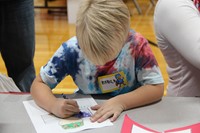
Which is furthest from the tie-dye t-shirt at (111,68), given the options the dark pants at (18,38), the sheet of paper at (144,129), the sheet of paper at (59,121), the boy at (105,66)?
the dark pants at (18,38)

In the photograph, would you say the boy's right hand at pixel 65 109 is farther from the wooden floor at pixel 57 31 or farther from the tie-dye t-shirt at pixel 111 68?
the wooden floor at pixel 57 31

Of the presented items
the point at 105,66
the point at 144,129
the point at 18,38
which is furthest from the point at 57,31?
the point at 144,129

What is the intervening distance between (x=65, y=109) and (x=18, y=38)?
0.85 m

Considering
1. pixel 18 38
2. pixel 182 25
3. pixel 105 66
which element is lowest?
pixel 18 38

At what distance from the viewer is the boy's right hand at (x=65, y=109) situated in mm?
1010

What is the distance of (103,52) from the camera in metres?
0.97

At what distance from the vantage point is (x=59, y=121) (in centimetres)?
100

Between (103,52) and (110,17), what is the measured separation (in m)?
0.10

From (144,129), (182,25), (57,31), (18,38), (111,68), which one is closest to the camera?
(144,129)

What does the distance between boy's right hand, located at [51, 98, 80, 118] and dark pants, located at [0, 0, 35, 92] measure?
0.81m

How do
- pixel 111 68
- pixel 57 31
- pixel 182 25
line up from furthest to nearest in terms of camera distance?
pixel 57 31
pixel 111 68
pixel 182 25

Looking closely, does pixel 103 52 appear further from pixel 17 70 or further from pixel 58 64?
pixel 17 70

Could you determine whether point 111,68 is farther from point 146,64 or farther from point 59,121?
point 59,121

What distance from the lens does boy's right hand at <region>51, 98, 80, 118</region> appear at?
39.8 inches
